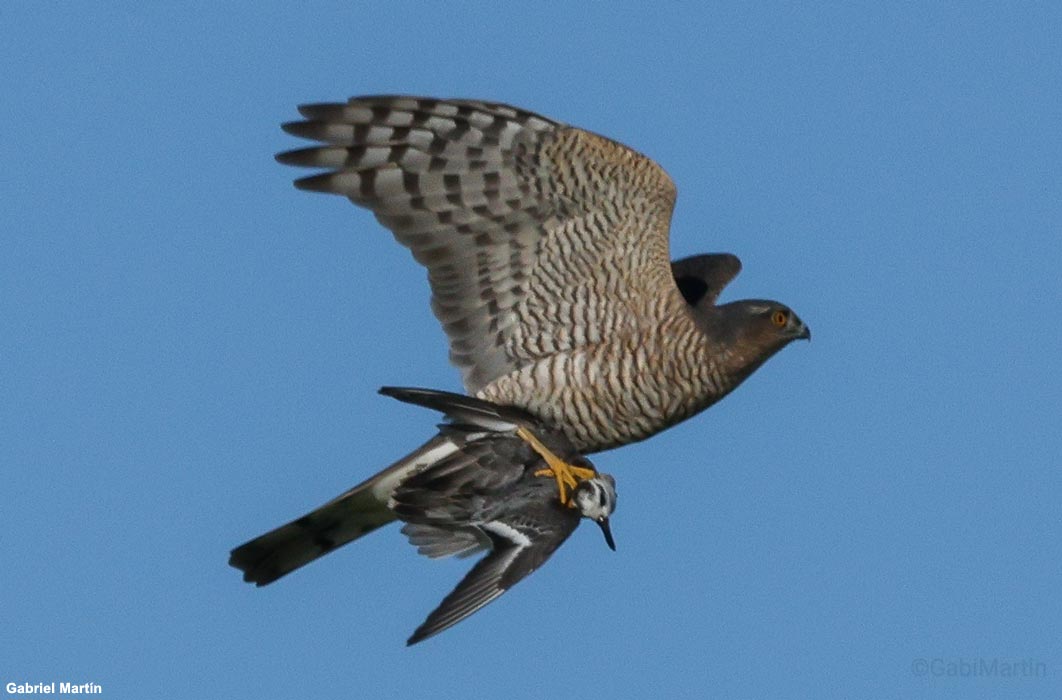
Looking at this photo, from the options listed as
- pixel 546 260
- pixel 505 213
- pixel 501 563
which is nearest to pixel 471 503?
pixel 501 563

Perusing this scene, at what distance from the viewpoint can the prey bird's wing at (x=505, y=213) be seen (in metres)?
11.3

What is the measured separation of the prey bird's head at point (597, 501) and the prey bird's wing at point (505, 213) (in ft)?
3.31

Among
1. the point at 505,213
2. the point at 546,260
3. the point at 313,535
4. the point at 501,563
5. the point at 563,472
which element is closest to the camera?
the point at 501,563

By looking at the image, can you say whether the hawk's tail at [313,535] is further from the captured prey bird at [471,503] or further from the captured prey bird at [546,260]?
the captured prey bird at [546,260]

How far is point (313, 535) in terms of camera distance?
1204cm

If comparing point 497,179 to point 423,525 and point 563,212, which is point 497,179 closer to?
point 563,212

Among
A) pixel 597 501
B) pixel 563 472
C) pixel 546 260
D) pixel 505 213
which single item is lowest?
pixel 597 501

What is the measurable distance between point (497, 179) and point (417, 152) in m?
0.47

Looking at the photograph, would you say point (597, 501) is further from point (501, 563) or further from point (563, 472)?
point (501, 563)

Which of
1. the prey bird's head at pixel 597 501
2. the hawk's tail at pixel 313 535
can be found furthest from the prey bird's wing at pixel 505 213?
the prey bird's head at pixel 597 501

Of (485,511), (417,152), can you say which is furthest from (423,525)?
(417,152)

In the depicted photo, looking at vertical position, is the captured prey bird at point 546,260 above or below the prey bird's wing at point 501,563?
above

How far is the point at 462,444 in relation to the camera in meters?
11.5

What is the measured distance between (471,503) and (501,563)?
73 centimetres
